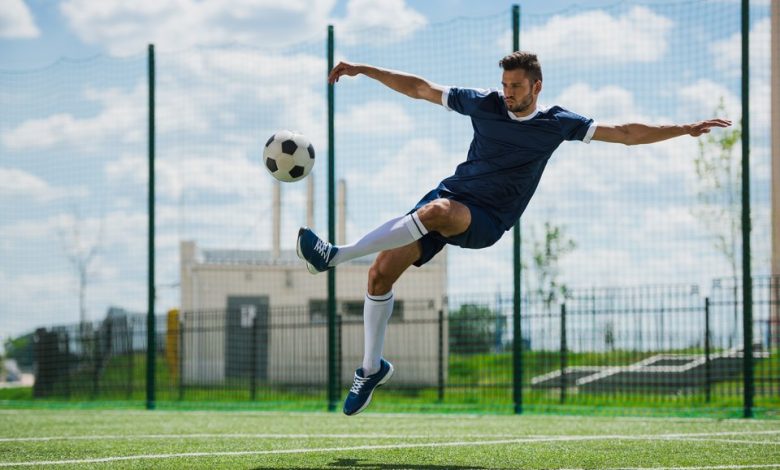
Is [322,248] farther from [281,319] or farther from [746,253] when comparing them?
[281,319]

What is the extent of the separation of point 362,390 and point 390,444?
2.17 feet

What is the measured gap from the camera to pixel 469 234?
5.32 meters

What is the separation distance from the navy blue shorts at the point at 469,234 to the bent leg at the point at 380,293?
0.08 m

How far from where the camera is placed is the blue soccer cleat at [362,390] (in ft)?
17.9

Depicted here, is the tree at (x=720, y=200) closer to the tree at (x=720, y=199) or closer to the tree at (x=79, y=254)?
the tree at (x=720, y=199)

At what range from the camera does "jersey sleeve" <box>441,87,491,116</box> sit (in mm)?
5512

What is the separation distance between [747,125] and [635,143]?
4775 millimetres

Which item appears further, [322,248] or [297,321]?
[297,321]

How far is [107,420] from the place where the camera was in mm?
Result: 9148

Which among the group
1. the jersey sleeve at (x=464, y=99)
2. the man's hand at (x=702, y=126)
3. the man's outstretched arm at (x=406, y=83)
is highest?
the man's outstretched arm at (x=406, y=83)

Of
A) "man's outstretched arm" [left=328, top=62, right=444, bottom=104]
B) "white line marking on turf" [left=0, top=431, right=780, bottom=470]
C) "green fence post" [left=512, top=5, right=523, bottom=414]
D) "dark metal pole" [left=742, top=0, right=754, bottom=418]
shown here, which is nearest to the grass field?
"white line marking on turf" [left=0, top=431, right=780, bottom=470]

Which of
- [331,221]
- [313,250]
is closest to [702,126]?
[313,250]

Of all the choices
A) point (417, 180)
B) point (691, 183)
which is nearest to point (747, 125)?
point (691, 183)

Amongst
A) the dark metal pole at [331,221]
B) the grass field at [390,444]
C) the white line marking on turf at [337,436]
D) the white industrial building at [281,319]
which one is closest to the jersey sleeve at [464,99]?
the grass field at [390,444]
